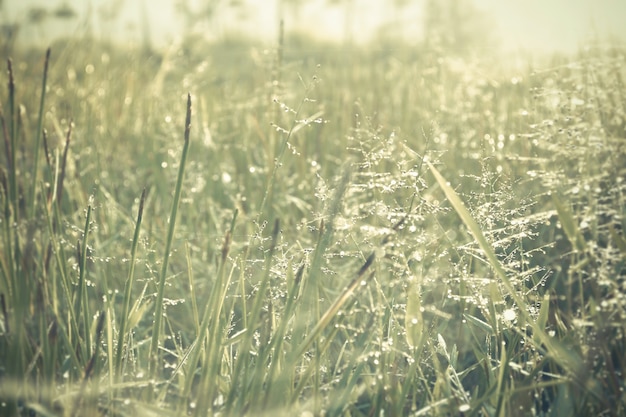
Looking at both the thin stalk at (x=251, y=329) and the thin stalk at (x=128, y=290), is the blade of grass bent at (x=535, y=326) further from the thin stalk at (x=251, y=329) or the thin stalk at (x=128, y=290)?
the thin stalk at (x=128, y=290)

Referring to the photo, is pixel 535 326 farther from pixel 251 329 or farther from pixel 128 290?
pixel 128 290

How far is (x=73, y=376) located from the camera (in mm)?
875

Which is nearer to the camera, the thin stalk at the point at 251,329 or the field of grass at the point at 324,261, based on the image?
the thin stalk at the point at 251,329

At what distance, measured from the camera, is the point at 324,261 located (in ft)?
→ 3.41

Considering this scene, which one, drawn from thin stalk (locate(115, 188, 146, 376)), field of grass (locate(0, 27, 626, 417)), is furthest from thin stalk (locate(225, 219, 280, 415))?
thin stalk (locate(115, 188, 146, 376))

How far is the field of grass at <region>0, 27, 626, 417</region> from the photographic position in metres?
0.76

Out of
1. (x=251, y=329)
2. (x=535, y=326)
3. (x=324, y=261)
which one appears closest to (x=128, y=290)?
(x=251, y=329)

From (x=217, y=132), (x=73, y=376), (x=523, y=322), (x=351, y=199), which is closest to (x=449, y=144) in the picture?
(x=351, y=199)

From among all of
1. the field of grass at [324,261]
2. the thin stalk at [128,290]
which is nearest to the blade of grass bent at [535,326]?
the field of grass at [324,261]

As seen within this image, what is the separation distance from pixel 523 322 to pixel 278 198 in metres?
0.96

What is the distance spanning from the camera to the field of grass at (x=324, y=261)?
758 mm

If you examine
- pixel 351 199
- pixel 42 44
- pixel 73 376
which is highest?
pixel 42 44

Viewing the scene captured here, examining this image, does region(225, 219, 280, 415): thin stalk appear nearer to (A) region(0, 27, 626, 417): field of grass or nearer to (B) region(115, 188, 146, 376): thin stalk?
(A) region(0, 27, 626, 417): field of grass

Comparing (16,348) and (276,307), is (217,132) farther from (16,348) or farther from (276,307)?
(16,348)
